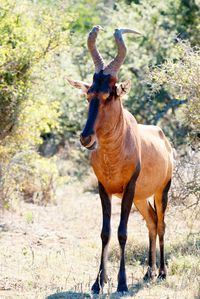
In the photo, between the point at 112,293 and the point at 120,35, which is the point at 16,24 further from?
the point at 112,293

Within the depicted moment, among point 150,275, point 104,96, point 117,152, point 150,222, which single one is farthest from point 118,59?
point 150,275

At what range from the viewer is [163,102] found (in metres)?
18.6

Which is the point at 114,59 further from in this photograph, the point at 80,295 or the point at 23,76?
the point at 23,76

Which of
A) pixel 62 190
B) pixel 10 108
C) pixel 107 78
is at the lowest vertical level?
pixel 62 190

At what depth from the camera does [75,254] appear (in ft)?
33.5

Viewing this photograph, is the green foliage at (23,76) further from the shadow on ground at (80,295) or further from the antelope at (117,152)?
the shadow on ground at (80,295)

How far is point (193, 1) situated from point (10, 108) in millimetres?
7685

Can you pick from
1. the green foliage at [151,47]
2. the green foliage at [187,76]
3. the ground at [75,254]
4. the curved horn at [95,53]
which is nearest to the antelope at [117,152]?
the curved horn at [95,53]

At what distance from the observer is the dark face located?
7.61 m

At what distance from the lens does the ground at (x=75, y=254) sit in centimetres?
807

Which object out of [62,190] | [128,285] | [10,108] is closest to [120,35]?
[128,285]

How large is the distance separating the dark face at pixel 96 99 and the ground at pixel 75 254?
1.62 m

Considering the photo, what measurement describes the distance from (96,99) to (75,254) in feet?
10.5

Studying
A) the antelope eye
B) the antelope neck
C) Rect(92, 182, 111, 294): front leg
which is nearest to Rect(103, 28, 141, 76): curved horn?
the antelope eye
